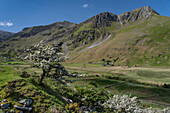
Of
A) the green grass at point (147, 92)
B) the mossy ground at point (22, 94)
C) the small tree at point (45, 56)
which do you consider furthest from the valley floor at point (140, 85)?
the mossy ground at point (22, 94)

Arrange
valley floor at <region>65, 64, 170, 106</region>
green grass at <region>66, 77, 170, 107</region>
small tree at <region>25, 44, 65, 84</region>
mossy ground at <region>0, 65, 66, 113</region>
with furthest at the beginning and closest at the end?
valley floor at <region>65, 64, 170, 106</region> < green grass at <region>66, 77, 170, 107</region> < small tree at <region>25, 44, 65, 84</region> < mossy ground at <region>0, 65, 66, 113</region>

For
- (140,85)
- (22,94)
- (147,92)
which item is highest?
(22,94)

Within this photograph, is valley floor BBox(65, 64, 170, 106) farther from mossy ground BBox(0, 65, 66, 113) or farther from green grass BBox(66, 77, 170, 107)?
mossy ground BBox(0, 65, 66, 113)

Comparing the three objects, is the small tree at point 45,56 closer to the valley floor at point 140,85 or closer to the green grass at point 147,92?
the valley floor at point 140,85

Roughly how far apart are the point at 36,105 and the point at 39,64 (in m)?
6.23

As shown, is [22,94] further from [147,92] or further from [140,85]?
[140,85]

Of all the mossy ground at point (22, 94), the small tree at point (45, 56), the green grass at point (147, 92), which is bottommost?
the green grass at point (147, 92)

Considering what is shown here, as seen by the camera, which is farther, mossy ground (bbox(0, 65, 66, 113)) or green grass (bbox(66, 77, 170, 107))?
green grass (bbox(66, 77, 170, 107))

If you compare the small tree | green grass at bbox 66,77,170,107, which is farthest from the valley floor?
the small tree

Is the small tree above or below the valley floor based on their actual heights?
above

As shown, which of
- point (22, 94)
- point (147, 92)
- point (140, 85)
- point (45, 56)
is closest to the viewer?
point (22, 94)

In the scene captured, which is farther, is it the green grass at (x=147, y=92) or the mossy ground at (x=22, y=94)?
the green grass at (x=147, y=92)

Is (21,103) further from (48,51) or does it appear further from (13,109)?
(48,51)

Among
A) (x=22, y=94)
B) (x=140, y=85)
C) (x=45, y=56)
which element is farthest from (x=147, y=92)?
(x=22, y=94)
